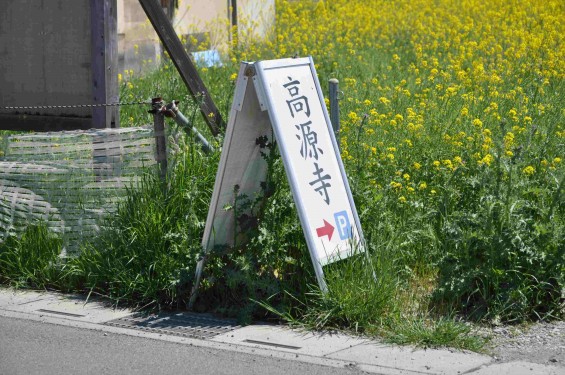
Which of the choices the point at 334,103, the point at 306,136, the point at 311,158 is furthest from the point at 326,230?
the point at 334,103

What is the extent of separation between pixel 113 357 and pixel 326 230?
5.07 feet

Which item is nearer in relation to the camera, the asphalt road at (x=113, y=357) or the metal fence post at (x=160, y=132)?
the asphalt road at (x=113, y=357)

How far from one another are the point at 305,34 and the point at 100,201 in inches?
314

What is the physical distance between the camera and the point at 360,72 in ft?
40.0

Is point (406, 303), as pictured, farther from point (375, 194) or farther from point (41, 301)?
point (41, 301)

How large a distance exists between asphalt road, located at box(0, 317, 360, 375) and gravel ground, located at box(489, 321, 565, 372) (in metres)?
0.92

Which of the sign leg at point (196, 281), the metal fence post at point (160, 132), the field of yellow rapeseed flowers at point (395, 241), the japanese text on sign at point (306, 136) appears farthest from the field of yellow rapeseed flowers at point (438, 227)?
the metal fence post at point (160, 132)

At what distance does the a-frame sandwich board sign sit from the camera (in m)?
5.98

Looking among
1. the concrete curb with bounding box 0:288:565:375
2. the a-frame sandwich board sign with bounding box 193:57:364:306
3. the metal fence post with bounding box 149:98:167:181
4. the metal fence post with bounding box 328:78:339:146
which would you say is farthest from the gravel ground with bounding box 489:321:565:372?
the metal fence post with bounding box 149:98:167:181

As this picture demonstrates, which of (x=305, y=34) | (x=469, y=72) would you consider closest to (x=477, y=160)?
(x=469, y=72)

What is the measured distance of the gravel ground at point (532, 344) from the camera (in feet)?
17.4

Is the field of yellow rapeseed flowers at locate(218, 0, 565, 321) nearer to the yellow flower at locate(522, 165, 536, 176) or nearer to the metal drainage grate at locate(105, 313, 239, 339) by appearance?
the yellow flower at locate(522, 165, 536, 176)

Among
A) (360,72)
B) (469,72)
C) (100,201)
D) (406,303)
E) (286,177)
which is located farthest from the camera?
(360,72)

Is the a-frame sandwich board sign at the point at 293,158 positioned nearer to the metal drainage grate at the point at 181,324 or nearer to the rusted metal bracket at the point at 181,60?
the metal drainage grate at the point at 181,324
